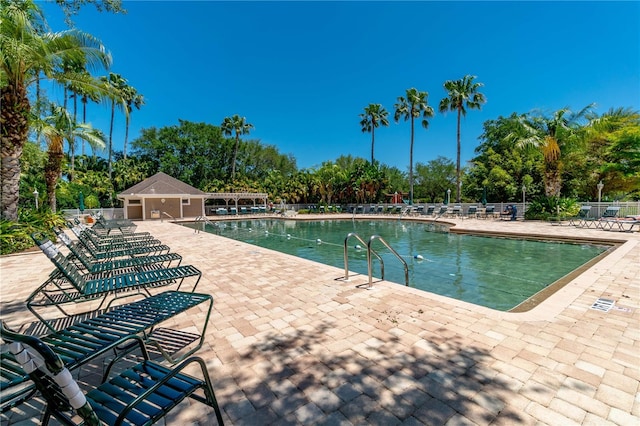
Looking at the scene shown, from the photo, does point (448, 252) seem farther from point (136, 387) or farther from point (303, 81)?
point (303, 81)

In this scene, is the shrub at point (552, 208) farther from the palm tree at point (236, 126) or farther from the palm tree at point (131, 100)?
the palm tree at point (131, 100)

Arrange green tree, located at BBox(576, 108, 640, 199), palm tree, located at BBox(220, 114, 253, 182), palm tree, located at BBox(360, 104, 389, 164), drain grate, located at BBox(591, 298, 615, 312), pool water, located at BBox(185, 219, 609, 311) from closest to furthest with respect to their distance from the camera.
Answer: drain grate, located at BBox(591, 298, 615, 312)
pool water, located at BBox(185, 219, 609, 311)
green tree, located at BBox(576, 108, 640, 199)
palm tree, located at BBox(360, 104, 389, 164)
palm tree, located at BBox(220, 114, 253, 182)

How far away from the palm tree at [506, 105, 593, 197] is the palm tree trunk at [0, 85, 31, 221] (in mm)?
22192

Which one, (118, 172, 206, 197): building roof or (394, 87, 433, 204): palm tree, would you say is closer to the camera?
(118, 172, 206, 197): building roof

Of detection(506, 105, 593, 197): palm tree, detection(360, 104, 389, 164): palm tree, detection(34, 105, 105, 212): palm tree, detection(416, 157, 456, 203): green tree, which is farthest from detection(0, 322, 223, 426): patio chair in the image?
detection(416, 157, 456, 203): green tree

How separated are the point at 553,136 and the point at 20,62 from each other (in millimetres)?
23272

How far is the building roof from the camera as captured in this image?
81.7 feet

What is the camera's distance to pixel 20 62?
23.9ft

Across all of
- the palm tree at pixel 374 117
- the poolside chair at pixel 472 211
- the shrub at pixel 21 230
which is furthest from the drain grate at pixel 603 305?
the palm tree at pixel 374 117

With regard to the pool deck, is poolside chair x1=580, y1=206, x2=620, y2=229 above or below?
above

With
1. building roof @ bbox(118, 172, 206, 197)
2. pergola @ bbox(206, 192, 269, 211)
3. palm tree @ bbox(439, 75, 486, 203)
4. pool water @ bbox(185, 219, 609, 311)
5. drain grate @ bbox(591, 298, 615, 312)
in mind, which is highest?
palm tree @ bbox(439, 75, 486, 203)

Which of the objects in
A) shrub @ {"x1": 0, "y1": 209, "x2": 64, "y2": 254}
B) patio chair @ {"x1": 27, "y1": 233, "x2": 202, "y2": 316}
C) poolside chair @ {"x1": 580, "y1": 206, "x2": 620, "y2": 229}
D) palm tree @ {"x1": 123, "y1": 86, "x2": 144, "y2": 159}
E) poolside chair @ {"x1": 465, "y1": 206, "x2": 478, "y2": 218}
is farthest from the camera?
palm tree @ {"x1": 123, "y1": 86, "x2": 144, "y2": 159}

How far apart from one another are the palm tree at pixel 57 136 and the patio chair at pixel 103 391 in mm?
14203

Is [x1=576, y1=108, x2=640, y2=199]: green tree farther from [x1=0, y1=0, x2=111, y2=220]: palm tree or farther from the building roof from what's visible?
the building roof
